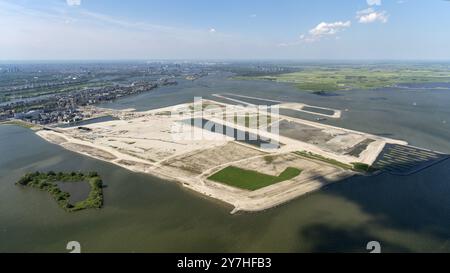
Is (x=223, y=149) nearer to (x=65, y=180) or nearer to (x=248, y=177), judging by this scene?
(x=248, y=177)

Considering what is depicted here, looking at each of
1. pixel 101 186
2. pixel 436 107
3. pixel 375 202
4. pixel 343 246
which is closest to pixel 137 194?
pixel 101 186

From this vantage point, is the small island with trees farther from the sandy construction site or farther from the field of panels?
the field of panels

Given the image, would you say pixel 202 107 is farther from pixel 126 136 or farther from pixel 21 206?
pixel 21 206

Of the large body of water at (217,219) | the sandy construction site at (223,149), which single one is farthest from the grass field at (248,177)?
the large body of water at (217,219)

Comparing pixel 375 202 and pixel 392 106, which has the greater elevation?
pixel 392 106

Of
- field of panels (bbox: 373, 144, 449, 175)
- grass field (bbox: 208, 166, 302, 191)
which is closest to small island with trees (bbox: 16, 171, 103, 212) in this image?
grass field (bbox: 208, 166, 302, 191)
